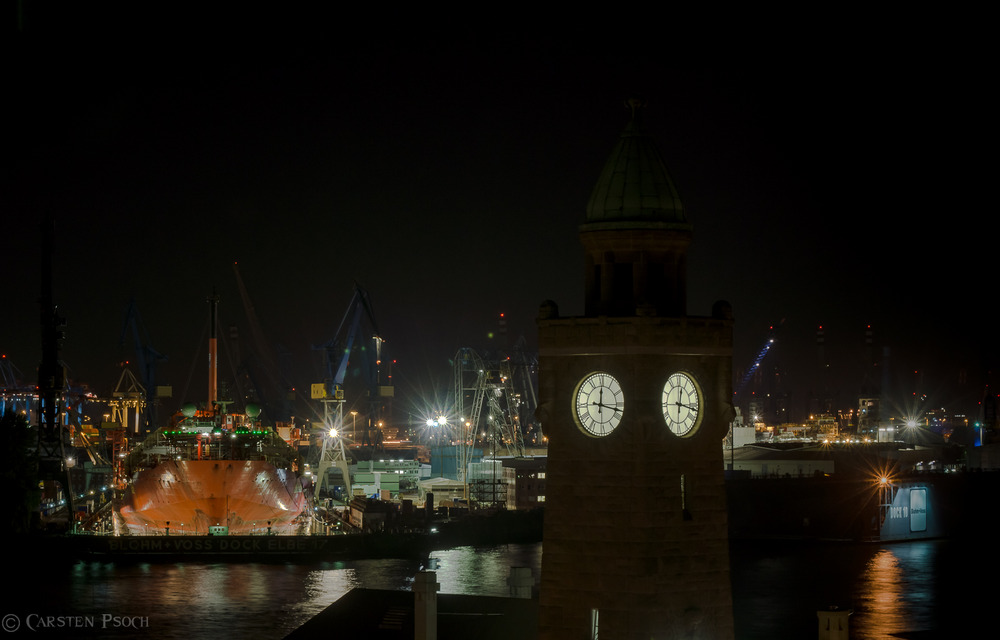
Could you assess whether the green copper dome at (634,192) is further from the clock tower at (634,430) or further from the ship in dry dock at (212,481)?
the ship in dry dock at (212,481)

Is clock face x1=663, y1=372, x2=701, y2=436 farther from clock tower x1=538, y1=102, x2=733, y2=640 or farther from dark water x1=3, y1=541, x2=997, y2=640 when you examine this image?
dark water x1=3, y1=541, x2=997, y2=640

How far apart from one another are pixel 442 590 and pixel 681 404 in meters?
77.2

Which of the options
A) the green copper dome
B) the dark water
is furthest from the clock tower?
the dark water

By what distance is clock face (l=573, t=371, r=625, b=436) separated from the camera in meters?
19.8

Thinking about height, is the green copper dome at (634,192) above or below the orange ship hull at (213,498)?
above

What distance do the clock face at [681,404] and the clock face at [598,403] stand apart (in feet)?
2.02

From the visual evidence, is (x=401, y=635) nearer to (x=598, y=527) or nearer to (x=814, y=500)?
(x=598, y=527)

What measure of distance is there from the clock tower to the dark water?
1967 inches

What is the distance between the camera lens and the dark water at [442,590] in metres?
82.3

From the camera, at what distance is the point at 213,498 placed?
112875 millimetres

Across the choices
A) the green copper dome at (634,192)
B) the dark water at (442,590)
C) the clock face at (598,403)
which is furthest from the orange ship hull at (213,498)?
the green copper dome at (634,192)

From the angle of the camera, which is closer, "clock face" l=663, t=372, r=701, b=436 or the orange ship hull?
"clock face" l=663, t=372, r=701, b=436

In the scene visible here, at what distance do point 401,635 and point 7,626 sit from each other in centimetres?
6079

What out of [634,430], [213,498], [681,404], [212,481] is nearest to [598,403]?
[634,430]
